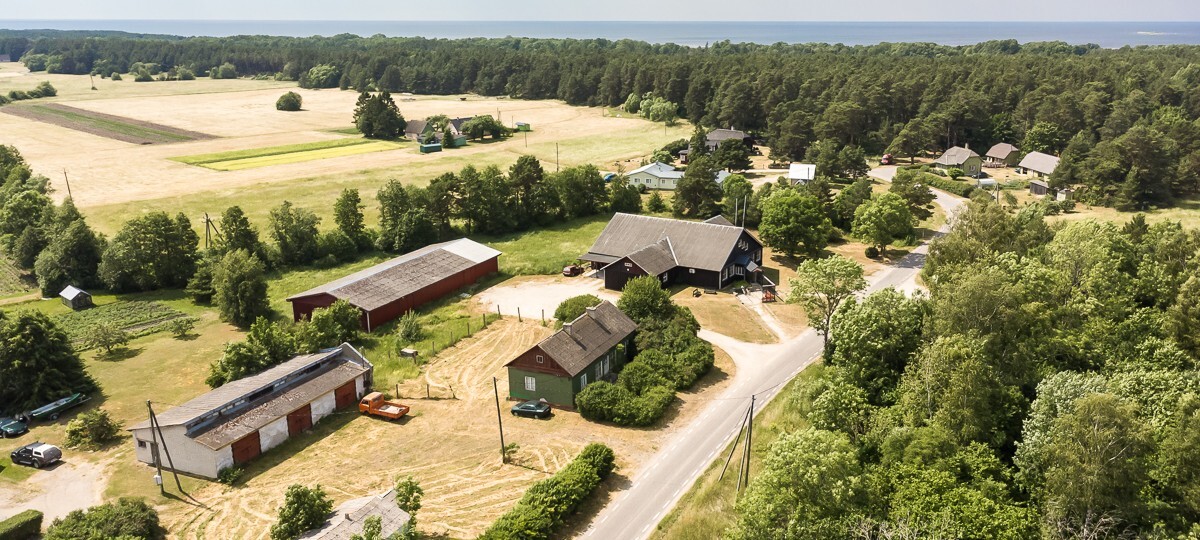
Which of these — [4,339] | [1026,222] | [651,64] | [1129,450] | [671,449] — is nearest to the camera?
[1129,450]

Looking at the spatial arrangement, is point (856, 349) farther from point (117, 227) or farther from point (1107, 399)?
point (117, 227)

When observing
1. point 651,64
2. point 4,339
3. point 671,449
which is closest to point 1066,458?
A: point 671,449

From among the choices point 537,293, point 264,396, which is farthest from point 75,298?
point 537,293

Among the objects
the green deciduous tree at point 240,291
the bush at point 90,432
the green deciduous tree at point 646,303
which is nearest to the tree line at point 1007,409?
the green deciduous tree at point 646,303

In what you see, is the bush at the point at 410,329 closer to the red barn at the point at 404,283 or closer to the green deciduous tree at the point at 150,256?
the red barn at the point at 404,283

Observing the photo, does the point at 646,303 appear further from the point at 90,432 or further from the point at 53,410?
the point at 53,410

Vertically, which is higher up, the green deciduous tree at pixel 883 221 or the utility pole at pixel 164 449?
the green deciduous tree at pixel 883 221

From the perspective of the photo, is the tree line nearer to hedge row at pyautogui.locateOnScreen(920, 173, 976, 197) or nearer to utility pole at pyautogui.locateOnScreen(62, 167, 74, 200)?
hedge row at pyautogui.locateOnScreen(920, 173, 976, 197)
